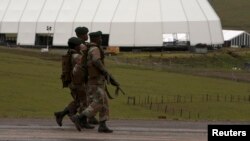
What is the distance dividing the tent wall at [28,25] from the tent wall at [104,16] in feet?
32.6

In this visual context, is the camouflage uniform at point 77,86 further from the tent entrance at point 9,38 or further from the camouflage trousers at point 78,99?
the tent entrance at point 9,38

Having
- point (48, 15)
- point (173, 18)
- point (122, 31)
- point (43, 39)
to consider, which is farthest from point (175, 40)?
point (43, 39)

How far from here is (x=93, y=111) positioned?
1641cm

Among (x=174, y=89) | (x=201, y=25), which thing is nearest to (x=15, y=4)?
(x=201, y=25)

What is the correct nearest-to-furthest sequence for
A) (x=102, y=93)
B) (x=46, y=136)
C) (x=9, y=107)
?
(x=46, y=136) < (x=102, y=93) < (x=9, y=107)

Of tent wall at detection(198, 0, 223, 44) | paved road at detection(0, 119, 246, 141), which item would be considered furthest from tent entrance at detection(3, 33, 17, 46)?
paved road at detection(0, 119, 246, 141)

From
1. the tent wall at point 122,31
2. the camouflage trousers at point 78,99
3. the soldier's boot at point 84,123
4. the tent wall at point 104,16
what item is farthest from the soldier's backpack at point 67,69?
the tent wall at point 104,16

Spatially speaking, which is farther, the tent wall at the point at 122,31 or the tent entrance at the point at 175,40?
the tent wall at the point at 122,31

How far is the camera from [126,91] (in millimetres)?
44875

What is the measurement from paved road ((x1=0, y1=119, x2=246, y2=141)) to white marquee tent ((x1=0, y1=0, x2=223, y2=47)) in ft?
282

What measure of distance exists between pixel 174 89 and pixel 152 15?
195ft

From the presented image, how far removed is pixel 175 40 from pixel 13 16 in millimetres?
26931

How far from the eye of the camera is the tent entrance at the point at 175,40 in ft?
344

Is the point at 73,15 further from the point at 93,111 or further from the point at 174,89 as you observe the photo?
the point at 93,111
